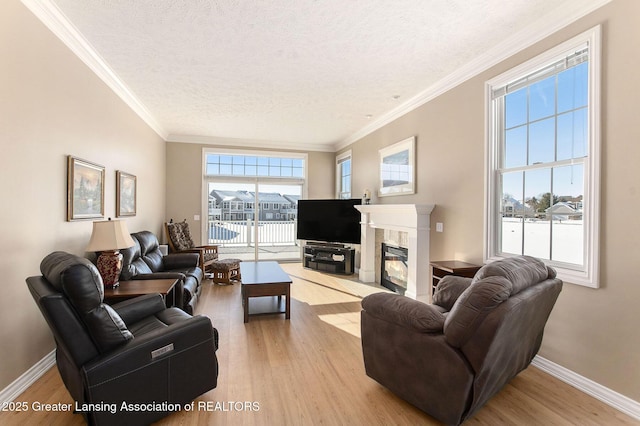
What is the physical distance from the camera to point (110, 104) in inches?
145

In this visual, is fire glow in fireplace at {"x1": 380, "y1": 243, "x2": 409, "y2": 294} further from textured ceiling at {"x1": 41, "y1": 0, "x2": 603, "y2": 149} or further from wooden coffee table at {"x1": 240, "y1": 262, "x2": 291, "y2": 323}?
textured ceiling at {"x1": 41, "y1": 0, "x2": 603, "y2": 149}

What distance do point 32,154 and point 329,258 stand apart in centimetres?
487

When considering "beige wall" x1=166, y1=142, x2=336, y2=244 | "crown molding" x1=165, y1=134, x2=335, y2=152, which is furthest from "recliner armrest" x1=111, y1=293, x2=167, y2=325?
"crown molding" x1=165, y1=134, x2=335, y2=152

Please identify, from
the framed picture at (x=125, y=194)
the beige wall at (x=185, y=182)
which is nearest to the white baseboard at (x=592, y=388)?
the framed picture at (x=125, y=194)

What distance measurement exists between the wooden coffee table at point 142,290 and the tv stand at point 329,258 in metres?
3.38

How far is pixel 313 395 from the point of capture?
2.17 m

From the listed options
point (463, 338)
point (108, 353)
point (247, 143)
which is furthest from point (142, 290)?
point (247, 143)

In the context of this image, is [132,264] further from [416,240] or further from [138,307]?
[416,240]

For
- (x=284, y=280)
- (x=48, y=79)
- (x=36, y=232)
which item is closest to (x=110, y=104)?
(x=48, y=79)

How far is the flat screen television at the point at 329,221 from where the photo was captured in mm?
5934

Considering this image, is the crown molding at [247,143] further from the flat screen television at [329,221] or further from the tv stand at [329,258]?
the tv stand at [329,258]

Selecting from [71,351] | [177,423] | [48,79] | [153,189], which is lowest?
[177,423]

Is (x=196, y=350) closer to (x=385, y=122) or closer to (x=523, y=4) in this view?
(x=523, y=4)

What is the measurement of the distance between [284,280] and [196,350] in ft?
5.57
